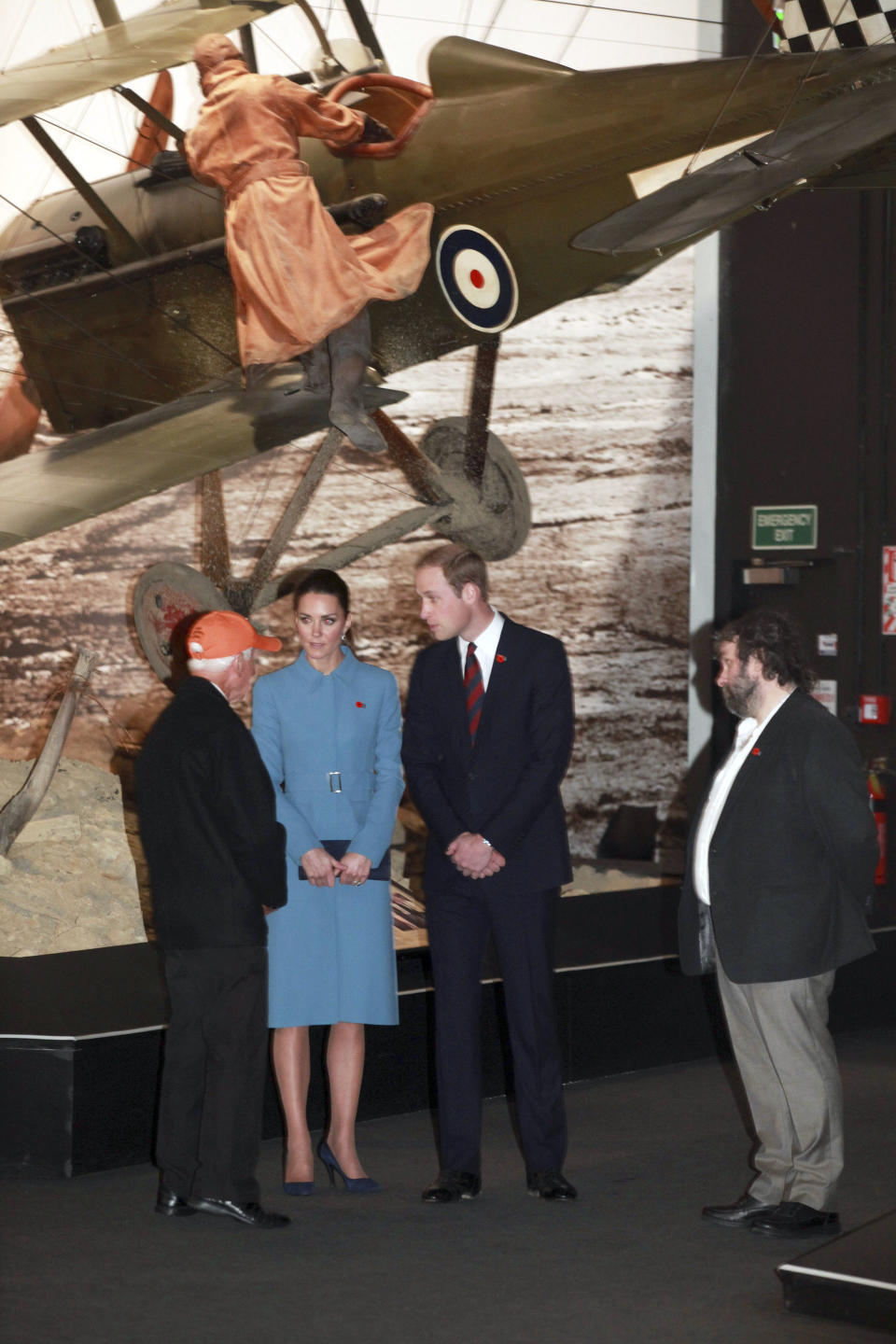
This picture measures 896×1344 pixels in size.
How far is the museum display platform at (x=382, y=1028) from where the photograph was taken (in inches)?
164

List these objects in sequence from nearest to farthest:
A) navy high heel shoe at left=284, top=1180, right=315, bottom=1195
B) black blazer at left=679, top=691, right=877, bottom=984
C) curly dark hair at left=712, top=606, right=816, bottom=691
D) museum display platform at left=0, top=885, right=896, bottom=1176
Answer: black blazer at left=679, top=691, right=877, bottom=984 → curly dark hair at left=712, top=606, right=816, bottom=691 → navy high heel shoe at left=284, top=1180, right=315, bottom=1195 → museum display platform at left=0, top=885, right=896, bottom=1176

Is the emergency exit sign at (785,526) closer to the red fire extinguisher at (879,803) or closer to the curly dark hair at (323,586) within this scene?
the red fire extinguisher at (879,803)

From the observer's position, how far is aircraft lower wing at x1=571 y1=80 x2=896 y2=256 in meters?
6.17

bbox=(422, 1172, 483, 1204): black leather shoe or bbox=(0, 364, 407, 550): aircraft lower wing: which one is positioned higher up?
bbox=(0, 364, 407, 550): aircraft lower wing

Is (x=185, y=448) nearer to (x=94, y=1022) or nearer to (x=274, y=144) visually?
(x=274, y=144)

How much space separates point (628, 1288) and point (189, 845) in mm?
1409

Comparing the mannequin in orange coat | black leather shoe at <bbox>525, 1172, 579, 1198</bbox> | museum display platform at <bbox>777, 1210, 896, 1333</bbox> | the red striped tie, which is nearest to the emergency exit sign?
the mannequin in orange coat

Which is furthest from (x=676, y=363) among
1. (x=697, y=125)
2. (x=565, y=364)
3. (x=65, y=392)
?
(x=65, y=392)

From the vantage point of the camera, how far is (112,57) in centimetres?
609

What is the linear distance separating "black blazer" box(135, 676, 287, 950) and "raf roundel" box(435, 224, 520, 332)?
3635 millimetres

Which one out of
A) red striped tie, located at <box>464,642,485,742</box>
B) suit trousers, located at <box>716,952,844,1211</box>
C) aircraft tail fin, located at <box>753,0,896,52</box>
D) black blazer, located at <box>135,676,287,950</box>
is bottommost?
suit trousers, located at <box>716,952,844,1211</box>

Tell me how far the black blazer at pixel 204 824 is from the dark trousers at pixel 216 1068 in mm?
79

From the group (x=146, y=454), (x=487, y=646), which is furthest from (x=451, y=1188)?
(x=146, y=454)

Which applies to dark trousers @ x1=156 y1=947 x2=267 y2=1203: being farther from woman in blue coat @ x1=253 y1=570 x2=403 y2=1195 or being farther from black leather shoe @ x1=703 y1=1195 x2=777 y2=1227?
black leather shoe @ x1=703 y1=1195 x2=777 y2=1227
